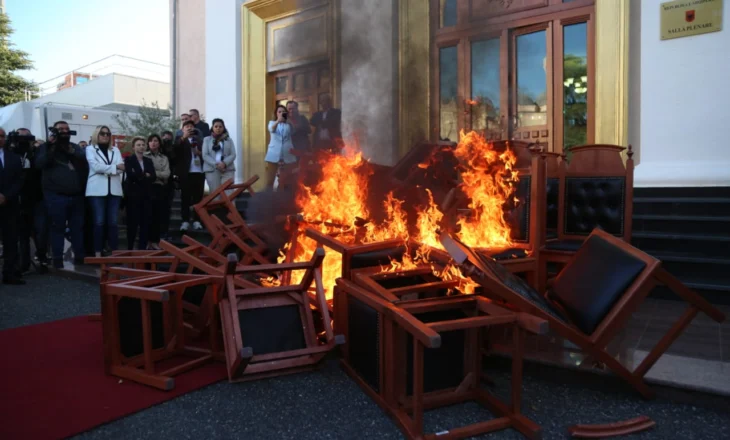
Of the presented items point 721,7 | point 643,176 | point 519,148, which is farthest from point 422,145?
point 721,7

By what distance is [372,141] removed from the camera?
8.16 metres

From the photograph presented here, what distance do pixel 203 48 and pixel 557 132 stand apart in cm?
917

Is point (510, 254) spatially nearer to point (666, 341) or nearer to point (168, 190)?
point (666, 341)

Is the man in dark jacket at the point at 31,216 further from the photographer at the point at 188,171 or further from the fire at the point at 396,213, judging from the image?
the fire at the point at 396,213

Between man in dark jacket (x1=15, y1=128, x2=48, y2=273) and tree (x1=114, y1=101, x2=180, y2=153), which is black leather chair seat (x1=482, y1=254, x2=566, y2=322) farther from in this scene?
tree (x1=114, y1=101, x2=180, y2=153)

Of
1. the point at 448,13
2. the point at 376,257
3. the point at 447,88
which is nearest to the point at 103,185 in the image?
the point at 376,257

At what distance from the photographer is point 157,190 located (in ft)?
23.8

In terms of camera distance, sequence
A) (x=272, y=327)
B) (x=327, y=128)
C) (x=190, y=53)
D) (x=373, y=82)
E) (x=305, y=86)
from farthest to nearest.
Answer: (x=190, y=53) → (x=305, y=86) → (x=373, y=82) → (x=327, y=128) → (x=272, y=327)

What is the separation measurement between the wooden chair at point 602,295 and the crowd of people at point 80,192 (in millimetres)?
5514

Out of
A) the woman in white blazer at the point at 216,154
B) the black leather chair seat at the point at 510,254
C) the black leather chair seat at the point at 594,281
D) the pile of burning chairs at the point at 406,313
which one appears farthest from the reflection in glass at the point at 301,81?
the black leather chair seat at the point at 594,281

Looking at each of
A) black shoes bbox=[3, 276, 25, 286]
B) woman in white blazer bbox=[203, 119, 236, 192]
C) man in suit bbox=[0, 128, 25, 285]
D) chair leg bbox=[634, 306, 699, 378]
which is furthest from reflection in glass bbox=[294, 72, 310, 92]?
chair leg bbox=[634, 306, 699, 378]

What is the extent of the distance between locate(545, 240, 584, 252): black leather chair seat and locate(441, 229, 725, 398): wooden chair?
1.25 metres

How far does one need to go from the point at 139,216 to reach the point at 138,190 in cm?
36

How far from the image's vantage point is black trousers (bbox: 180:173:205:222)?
778cm
